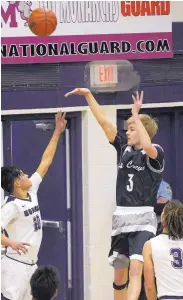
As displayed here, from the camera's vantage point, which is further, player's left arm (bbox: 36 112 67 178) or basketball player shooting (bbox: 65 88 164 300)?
player's left arm (bbox: 36 112 67 178)

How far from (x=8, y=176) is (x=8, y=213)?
319 millimetres

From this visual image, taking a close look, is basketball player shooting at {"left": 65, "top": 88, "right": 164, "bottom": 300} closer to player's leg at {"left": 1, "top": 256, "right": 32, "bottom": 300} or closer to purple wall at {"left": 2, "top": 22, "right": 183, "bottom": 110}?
purple wall at {"left": 2, "top": 22, "right": 183, "bottom": 110}

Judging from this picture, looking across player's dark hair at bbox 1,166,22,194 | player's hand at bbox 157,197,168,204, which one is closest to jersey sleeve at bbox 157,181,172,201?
player's hand at bbox 157,197,168,204

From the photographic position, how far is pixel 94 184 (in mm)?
9078

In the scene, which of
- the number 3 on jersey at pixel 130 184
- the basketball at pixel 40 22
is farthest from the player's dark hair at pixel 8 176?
the basketball at pixel 40 22

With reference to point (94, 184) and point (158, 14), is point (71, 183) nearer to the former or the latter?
point (94, 184)

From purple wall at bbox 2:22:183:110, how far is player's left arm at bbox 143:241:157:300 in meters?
2.43

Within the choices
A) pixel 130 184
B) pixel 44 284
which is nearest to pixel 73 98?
pixel 130 184

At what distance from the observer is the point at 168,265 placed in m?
6.79

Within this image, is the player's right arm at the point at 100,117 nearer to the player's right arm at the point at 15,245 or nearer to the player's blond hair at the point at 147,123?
the player's blond hair at the point at 147,123

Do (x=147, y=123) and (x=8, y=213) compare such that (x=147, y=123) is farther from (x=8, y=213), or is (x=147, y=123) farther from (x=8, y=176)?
(x=8, y=213)

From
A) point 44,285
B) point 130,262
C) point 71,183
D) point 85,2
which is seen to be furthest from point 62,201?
point 44,285

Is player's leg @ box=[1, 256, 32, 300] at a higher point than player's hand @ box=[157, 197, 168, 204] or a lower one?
lower

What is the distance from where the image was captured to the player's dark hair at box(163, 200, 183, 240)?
6734 mm
